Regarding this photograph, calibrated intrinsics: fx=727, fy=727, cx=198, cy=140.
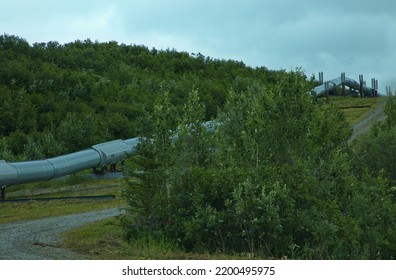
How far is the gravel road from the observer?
1565 centimetres

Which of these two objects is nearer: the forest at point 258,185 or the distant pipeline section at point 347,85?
the forest at point 258,185

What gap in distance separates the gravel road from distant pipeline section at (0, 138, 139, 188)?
27.1 feet

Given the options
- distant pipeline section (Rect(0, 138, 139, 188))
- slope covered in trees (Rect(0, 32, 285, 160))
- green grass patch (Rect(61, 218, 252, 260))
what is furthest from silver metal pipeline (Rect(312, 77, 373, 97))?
green grass patch (Rect(61, 218, 252, 260))

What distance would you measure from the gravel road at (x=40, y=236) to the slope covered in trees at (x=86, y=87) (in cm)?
1106

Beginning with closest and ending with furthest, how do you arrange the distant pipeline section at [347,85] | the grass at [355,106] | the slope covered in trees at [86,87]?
the slope covered in trees at [86,87] → the grass at [355,106] → the distant pipeline section at [347,85]

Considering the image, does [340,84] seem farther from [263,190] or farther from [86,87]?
[263,190]

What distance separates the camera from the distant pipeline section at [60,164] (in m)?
33.7

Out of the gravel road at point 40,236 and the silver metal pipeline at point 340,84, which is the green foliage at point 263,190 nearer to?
the gravel road at point 40,236

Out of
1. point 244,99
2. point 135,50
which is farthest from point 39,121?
point 135,50

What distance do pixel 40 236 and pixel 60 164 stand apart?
58.2 ft

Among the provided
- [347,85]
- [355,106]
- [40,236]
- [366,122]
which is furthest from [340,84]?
[40,236]

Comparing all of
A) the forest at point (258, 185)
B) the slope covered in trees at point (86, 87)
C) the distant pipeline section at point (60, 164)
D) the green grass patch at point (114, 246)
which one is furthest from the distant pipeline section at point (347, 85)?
the green grass patch at point (114, 246)

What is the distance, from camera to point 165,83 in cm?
6831

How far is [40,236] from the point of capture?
63.2 ft
